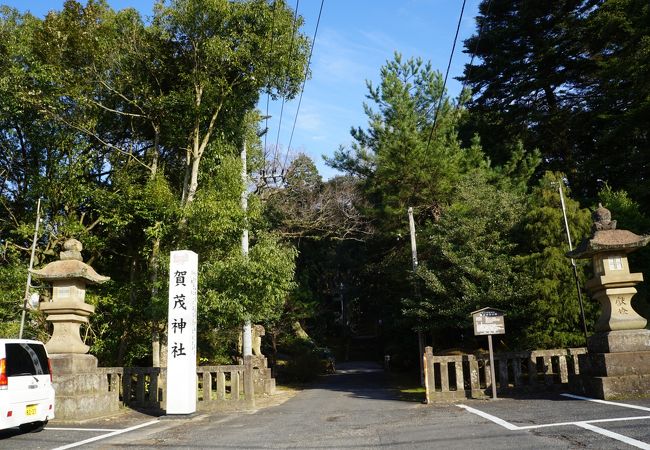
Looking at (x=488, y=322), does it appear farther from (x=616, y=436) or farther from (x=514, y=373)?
(x=616, y=436)

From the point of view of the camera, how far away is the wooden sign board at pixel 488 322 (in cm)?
1077

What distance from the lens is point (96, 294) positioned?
14.2 meters

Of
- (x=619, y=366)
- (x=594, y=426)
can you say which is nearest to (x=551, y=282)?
(x=619, y=366)

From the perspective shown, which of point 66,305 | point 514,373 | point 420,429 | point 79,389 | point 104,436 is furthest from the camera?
point 514,373

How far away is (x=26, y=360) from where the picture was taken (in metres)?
8.04

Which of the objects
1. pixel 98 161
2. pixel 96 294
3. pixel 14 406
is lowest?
pixel 14 406

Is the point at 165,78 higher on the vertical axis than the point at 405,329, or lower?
higher

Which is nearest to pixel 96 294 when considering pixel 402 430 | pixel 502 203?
pixel 402 430

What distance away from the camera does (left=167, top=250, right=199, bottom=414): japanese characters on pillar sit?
32.5 ft

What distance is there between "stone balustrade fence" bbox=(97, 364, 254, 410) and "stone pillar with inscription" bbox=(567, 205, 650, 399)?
747 centimetres

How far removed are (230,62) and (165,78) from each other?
2631 mm

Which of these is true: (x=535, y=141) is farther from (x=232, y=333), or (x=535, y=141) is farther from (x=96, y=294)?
(x=96, y=294)

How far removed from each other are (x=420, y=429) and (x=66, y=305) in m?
8.02

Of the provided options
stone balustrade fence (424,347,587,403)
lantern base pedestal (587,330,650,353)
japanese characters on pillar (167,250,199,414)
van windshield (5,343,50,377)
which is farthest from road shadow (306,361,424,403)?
van windshield (5,343,50,377)
